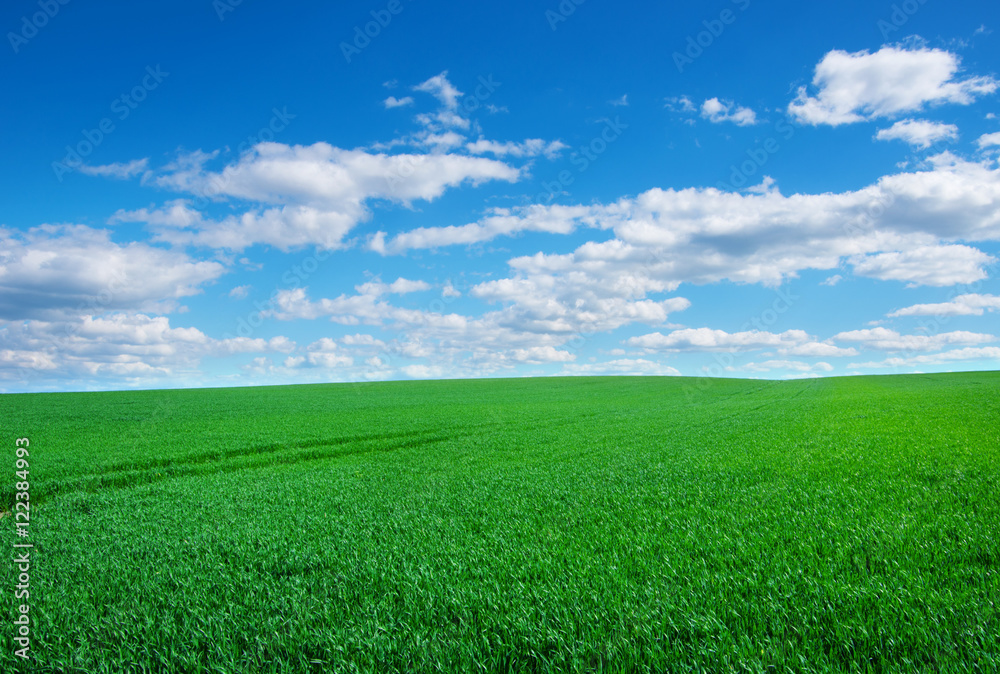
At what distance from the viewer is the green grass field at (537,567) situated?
421 cm

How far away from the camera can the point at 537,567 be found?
578 centimetres

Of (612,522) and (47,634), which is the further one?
(612,522)

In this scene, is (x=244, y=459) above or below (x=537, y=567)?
below

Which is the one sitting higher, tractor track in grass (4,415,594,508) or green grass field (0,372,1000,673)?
green grass field (0,372,1000,673)

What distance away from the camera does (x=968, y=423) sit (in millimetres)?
18938

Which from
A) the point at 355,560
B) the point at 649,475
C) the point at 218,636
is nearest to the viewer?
the point at 218,636

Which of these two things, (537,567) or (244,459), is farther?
(244,459)

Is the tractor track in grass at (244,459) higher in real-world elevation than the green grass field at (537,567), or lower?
lower

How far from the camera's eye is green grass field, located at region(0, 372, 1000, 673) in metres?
4.21

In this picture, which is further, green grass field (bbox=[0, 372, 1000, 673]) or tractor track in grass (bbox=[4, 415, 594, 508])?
tractor track in grass (bbox=[4, 415, 594, 508])

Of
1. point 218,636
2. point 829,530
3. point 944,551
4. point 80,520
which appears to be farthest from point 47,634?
point 944,551

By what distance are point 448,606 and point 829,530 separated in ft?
16.9

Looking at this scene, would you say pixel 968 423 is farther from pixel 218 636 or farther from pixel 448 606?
pixel 218 636

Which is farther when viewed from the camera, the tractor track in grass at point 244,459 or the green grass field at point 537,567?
the tractor track in grass at point 244,459
